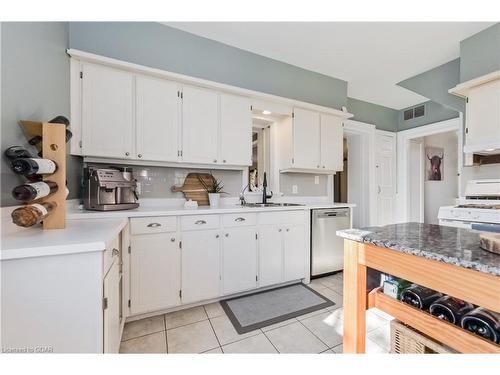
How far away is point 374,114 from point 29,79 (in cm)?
467

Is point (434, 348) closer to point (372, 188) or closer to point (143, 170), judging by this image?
point (143, 170)

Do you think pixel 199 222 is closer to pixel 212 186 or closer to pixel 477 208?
pixel 212 186

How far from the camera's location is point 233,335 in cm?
160

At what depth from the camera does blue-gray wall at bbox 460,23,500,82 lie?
2148 millimetres

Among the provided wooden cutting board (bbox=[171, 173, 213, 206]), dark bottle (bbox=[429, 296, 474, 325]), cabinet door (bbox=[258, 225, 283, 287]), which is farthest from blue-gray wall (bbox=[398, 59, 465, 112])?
wooden cutting board (bbox=[171, 173, 213, 206])

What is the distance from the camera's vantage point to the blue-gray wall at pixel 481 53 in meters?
2.15

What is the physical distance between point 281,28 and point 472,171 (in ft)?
9.18

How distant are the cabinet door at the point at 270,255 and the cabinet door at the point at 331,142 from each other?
129cm

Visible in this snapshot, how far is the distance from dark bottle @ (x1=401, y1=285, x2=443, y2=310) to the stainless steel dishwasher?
5.10 ft

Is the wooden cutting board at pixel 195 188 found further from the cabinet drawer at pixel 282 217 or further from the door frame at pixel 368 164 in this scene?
the door frame at pixel 368 164

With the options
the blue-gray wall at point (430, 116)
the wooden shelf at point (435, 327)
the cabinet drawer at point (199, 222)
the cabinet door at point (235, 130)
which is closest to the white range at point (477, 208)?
the blue-gray wall at point (430, 116)

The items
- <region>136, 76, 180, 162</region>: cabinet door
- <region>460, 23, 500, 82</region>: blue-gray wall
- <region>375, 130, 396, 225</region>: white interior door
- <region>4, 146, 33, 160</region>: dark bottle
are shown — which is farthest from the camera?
<region>375, 130, 396, 225</region>: white interior door

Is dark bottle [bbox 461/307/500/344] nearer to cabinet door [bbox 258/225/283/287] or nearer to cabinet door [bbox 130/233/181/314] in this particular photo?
cabinet door [bbox 258/225/283/287]
